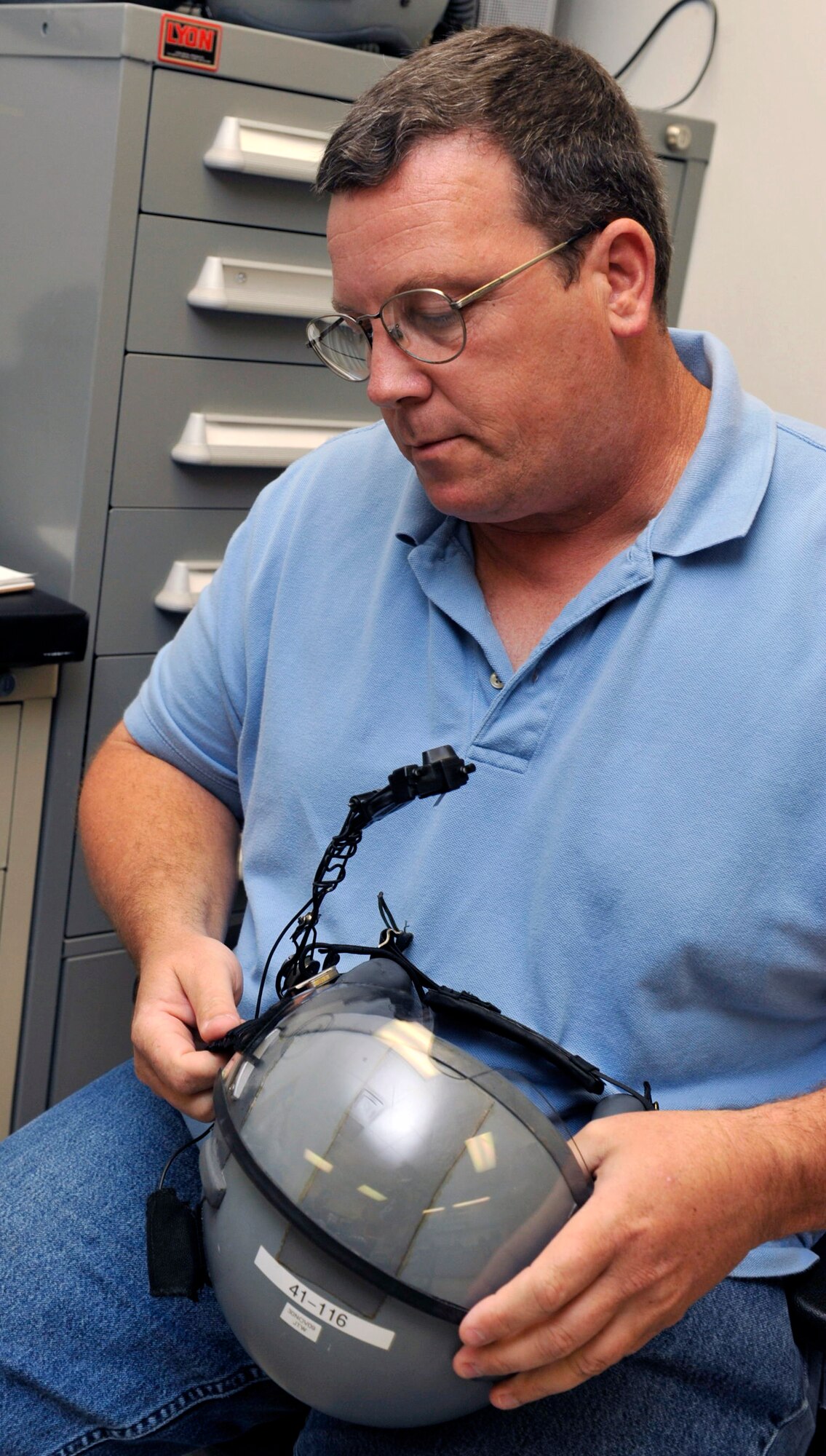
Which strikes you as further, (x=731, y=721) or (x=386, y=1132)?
(x=731, y=721)

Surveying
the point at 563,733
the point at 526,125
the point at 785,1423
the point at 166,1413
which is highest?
the point at 526,125

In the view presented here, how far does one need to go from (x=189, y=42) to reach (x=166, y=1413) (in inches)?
47.7

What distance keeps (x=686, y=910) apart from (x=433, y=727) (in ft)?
0.74

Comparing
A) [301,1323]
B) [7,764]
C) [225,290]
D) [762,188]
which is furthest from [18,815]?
[762,188]

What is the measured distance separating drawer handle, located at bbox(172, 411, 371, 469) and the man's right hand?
66 centimetres

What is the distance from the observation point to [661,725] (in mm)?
886

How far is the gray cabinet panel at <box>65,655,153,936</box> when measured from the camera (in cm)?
150

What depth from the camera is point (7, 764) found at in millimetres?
1449

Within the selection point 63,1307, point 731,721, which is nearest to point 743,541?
point 731,721

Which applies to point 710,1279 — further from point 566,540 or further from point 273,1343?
point 566,540

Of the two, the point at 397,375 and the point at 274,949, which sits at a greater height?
the point at 397,375

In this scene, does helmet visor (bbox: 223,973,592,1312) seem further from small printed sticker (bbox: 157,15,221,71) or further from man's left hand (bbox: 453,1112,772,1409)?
small printed sticker (bbox: 157,15,221,71)

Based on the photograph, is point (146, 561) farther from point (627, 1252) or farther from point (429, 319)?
point (627, 1252)

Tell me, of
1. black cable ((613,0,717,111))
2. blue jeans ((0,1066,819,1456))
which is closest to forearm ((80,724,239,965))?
blue jeans ((0,1066,819,1456))
